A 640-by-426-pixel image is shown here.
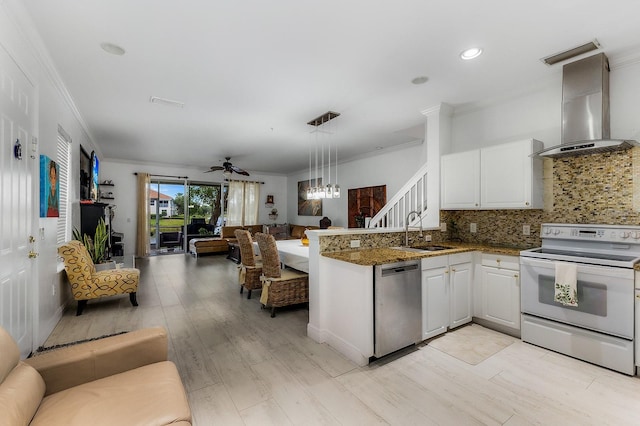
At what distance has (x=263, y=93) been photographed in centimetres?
343

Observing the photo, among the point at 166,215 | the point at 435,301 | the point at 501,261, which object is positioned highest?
the point at 166,215

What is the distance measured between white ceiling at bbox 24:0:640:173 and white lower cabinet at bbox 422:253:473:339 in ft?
6.35

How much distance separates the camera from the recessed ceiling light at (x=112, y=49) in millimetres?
2441

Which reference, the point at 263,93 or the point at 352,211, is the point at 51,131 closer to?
the point at 263,93

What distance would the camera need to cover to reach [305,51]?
2.52 m

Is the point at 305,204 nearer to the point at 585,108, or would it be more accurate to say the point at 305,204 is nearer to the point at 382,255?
the point at 382,255

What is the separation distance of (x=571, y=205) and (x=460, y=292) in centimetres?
145

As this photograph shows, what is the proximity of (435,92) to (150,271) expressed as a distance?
6.36 metres

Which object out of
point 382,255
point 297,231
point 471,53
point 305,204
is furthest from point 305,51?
point 305,204

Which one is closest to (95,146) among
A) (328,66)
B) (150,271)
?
(150,271)

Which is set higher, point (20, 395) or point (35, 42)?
point (35, 42)

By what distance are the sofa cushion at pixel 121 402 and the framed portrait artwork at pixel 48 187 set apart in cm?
213

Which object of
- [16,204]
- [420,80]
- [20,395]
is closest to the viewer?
[20,395]

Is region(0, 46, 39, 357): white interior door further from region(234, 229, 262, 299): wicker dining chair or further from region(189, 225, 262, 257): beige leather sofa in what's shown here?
region(189, 225, 262, 257): beige leather sofa
